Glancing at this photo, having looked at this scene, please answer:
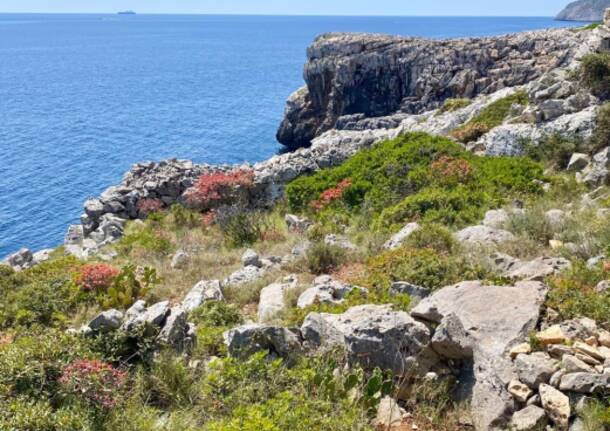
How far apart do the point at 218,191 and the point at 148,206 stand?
3.19 metres

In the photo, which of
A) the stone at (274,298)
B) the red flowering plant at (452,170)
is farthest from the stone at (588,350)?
the red flowering plant at (452,170)

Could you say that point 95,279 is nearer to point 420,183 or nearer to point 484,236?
point 484,236

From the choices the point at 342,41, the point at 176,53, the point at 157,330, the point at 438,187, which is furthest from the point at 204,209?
the point at 176,53

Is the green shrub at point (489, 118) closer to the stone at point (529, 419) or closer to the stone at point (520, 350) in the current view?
the stone at point (520, 350)

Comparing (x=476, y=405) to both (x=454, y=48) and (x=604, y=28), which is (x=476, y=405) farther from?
(x=454, y=48)

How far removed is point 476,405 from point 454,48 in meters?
62.0

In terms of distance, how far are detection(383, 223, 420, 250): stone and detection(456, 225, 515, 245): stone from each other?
1076 mm

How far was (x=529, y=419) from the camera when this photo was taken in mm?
6199

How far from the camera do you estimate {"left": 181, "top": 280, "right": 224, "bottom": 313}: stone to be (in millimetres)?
10695

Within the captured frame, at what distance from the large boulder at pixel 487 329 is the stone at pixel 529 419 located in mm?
134

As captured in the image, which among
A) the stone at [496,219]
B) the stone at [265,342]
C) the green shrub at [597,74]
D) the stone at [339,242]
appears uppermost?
the green shrub at [597,74]

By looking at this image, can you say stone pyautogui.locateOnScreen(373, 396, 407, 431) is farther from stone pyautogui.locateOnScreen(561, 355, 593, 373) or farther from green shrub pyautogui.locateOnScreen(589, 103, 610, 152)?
green shrub pyautogui.locateOnScreen(589, 103, 610, 152)

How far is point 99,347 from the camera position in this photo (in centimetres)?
814

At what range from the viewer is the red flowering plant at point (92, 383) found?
689 centimetres
